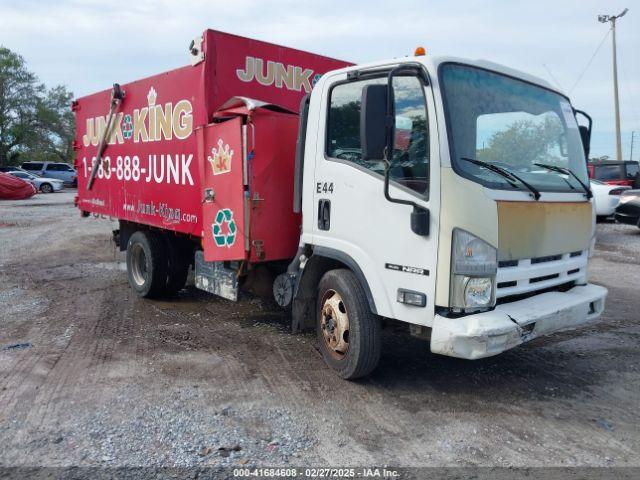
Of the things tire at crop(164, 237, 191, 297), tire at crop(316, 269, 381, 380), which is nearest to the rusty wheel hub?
tire at crop(316, 269, 381, 380)

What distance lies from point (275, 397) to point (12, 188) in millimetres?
27045

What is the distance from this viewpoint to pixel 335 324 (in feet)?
14.8

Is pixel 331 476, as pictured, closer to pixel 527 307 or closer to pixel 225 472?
pixel 225 472

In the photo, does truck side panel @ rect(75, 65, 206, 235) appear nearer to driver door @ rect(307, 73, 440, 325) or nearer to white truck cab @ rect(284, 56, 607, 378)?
white truck cab @ rect(284, 56, 607, 378)

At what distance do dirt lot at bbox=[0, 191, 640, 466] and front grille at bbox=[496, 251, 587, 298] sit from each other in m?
0.88

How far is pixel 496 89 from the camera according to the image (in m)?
4.15

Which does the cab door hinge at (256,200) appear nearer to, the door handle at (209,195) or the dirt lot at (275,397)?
the door handle at (209,195)

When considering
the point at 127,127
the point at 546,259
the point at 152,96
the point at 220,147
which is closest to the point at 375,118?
the point at 546,259

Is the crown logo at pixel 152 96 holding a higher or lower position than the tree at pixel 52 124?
lower

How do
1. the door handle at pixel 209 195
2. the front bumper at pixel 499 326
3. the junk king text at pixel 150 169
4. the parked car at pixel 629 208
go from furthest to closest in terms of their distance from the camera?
the parked car at pixel 629 208 → the junk king text at pixel 150 169 → the door handle at pixel 209 195 → the front bumper at pixel 499 326

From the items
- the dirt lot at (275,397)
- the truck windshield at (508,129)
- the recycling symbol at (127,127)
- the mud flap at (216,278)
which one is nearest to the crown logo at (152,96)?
the recycling symbol at (127,127)

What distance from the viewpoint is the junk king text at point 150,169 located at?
20.0ft

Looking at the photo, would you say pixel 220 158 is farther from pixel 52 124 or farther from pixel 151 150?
pixel 52 124

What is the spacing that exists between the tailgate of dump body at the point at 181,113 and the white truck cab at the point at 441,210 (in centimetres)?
122
